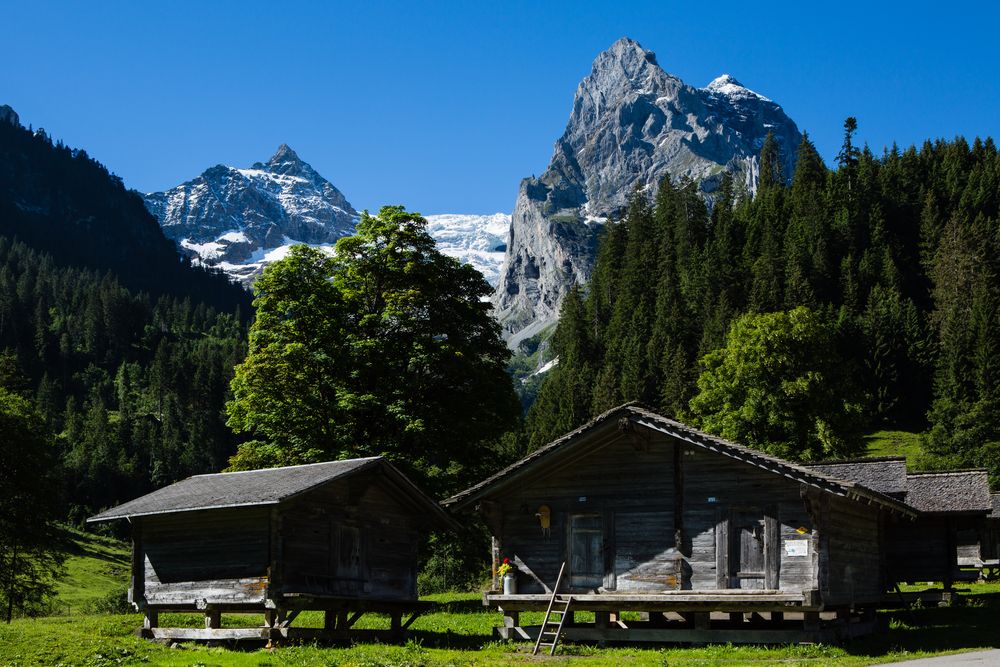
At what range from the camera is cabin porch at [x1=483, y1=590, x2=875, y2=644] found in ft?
92.6

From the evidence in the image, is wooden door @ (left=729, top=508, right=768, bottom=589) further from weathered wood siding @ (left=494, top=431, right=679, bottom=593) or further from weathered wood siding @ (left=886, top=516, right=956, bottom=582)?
weathered wood siding @ (left=886, top=516, right=956, bottom=582)

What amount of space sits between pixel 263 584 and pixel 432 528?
7.96m

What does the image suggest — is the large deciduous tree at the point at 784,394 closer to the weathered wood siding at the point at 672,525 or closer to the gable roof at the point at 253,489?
the weathered wood siding at the point at 672,525

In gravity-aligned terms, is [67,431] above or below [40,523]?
above

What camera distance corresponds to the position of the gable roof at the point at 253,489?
101 ft

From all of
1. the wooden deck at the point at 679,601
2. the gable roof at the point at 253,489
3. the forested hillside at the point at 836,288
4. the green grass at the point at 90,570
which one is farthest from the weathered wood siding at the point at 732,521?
the forested hillside at the point at 836,288

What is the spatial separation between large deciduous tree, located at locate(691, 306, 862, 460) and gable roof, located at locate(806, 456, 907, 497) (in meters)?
16.3

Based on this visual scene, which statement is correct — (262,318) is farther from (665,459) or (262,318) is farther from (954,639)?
(954,639)

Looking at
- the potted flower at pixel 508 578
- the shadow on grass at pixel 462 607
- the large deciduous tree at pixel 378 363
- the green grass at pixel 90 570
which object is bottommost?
the green grass at pixel 90 570

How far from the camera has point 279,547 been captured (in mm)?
30984

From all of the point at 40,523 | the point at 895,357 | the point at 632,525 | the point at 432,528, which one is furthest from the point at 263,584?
the point at 895,357

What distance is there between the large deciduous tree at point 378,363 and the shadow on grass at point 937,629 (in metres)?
17.9

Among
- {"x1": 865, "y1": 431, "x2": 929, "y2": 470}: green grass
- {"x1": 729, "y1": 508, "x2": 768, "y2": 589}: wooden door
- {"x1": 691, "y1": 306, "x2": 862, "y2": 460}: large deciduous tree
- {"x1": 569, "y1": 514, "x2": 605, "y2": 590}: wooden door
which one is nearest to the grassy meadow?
{"x1": 729, "y1": 508, "x2": 768, "y2": 589}: wooden door

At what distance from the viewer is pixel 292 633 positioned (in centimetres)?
3020
